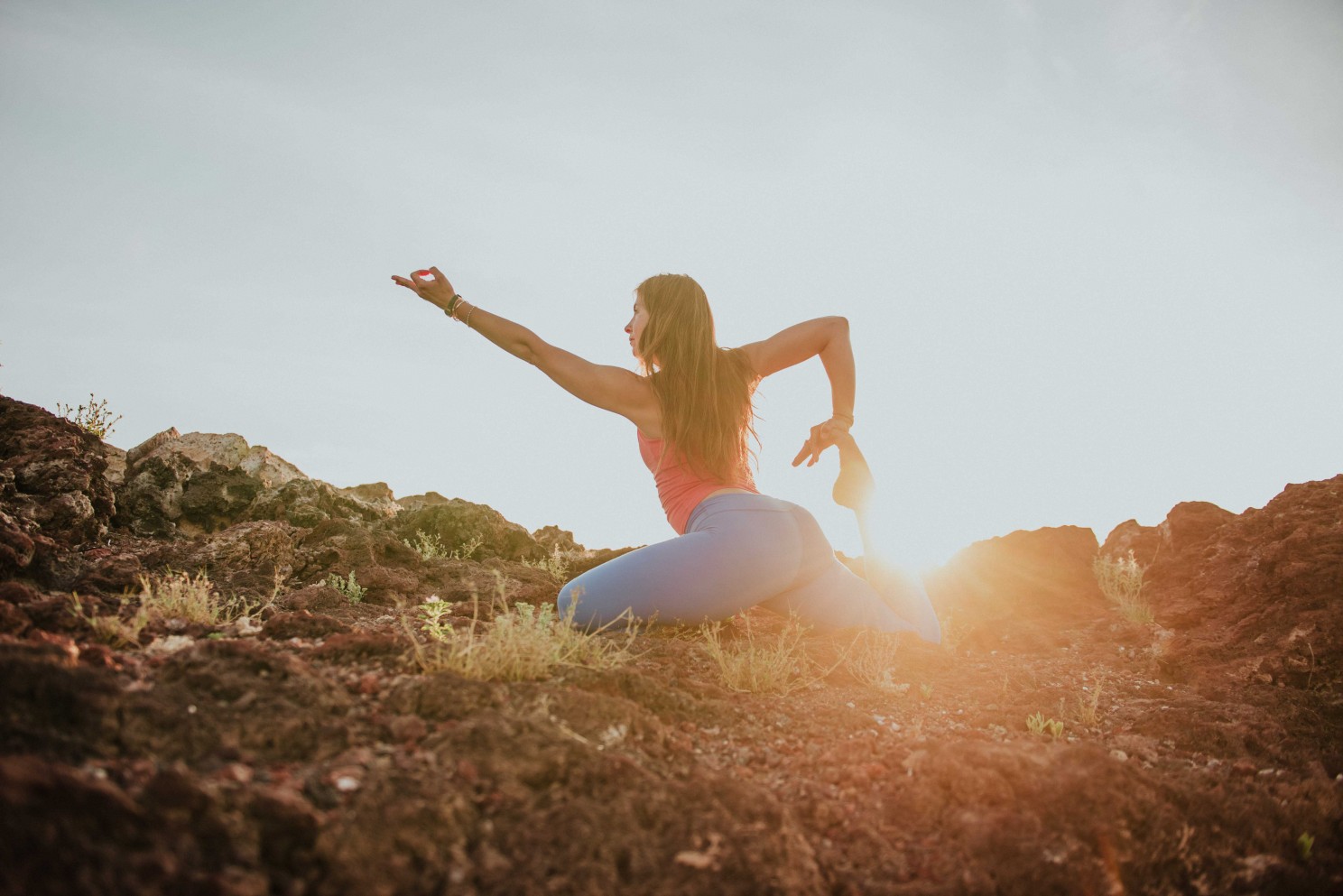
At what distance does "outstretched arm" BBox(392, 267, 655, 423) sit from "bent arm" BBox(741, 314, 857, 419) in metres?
0.85

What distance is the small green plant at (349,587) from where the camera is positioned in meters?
5.71

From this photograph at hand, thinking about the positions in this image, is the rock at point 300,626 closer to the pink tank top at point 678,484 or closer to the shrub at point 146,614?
the shrub at point 146,614

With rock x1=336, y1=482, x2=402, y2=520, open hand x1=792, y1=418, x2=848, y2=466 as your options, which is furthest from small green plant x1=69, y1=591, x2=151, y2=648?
rock x1=336, y1=482, x2=402, y2=520

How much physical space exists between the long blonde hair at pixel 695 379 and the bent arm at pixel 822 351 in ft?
0.47

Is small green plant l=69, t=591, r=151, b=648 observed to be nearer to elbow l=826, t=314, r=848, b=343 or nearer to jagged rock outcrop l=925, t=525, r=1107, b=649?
elbow l=826, t=314, r=848, b=343

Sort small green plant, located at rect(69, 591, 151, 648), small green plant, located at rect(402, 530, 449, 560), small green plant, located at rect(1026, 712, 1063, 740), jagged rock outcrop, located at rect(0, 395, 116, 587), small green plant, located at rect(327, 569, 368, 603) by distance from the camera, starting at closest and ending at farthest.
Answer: small green plant, located at rect(69, 591, 151, 648) < small green plant, located at rect(1026, 712, 1063, 740) < jagged rock outcrop, located at rect(0, 395, 116, 587) < small green plant, located at rect(327, 569, 368, 603) < small green plant, located at rect(402, 530, 449, 560)

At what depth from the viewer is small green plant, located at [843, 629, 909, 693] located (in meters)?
4.20

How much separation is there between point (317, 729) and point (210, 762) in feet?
1.01

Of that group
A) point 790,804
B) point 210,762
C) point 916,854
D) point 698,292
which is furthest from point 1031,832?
point 698,292

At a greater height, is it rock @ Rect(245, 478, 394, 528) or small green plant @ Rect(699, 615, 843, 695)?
rock @ Rect(245, 478, 394, 528)

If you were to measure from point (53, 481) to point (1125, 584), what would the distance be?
8799mm

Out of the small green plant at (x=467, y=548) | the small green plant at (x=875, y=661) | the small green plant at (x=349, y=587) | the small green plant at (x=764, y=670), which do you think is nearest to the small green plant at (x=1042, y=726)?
the small green plant at (x=875, y=661)

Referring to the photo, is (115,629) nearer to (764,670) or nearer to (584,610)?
(584,610)

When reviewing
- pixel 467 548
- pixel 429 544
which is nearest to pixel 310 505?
pixel 429 544
